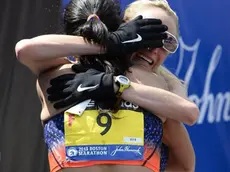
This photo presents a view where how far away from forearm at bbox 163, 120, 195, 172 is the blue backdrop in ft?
2.56

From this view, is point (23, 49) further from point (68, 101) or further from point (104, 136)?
point (104, 136)

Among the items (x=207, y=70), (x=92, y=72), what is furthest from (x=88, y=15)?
(x=207, y=70)

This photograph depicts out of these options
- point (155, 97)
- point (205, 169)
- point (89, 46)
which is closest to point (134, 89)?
point (155, 97)

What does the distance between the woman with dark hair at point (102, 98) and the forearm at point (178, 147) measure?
10 centimetres

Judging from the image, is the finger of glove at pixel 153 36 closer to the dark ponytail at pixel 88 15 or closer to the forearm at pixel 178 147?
the dark ponytail at pixel 88 15

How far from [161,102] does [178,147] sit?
0.24m

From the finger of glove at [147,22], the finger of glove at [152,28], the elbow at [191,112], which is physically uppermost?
the finger of glove at [147,22]

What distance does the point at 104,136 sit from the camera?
1269 millimetres

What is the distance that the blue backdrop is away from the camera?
2.32 m

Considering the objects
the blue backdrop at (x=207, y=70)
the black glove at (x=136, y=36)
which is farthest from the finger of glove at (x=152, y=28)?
the blue backdrop at (x=207, y=70)

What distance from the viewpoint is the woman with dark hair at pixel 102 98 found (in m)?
1.27

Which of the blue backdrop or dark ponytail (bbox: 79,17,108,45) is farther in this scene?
the blue backdrop

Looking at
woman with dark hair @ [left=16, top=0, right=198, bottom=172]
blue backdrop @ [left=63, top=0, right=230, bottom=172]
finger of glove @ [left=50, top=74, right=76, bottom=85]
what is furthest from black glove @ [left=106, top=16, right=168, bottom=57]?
blue backdrop @ [left=63, top=0, right=230, bottom=172]

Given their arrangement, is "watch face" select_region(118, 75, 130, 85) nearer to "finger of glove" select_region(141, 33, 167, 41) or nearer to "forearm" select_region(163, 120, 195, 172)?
"finger of glove" select_region(141, 33, 167, 41)
